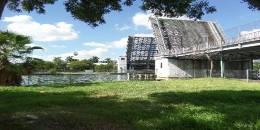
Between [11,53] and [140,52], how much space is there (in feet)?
194

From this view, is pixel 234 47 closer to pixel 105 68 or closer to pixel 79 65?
pixel 79 65

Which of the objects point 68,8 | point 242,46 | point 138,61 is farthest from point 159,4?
point 138,61

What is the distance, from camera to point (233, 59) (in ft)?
208

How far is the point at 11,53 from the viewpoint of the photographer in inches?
1092

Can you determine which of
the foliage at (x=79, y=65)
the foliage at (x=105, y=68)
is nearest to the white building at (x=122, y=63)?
the foliage at (x=79, y=65)

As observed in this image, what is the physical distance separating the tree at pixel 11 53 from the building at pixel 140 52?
53.2 metres

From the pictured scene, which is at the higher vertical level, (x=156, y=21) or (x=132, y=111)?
(x=156, y=21)

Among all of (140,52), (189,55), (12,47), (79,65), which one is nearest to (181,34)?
(189,55)

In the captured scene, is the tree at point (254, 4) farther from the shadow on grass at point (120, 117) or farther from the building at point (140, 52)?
the building at point (140, 52)

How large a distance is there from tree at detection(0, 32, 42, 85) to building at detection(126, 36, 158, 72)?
5323 cm

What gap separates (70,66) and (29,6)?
318ft

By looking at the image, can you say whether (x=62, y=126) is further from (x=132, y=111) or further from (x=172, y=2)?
(x=172, y=2)

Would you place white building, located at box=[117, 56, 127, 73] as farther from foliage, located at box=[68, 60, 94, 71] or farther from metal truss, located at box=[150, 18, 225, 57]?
foliage, located at box=[68, 60, 94, 71]

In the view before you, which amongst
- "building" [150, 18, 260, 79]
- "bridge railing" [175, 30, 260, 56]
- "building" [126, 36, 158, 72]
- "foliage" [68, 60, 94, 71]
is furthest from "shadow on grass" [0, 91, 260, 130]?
"foliage" [68, 60, 94, 71]
